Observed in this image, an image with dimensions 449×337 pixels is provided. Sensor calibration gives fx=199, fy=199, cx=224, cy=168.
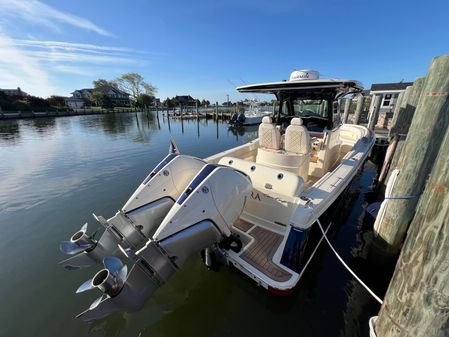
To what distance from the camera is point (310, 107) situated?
5.22m

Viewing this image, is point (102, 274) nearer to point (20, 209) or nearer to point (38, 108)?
point (20, 209)

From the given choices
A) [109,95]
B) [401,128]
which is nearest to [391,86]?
[401,128]

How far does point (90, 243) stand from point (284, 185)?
2577 mm

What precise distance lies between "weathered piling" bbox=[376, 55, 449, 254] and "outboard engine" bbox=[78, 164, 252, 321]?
2226mm

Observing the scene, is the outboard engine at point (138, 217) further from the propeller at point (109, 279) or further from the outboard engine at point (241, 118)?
the outboard engine at point (241, 118)

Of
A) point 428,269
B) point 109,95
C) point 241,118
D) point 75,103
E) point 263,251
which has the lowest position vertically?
point 263,251

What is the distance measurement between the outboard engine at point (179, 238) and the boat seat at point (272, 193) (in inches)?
20.3

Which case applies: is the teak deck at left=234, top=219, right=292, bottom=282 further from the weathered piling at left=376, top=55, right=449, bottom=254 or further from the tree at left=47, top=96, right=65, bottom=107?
the tree at left=47, top=96, right=65, bottom=107

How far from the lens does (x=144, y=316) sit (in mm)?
2613

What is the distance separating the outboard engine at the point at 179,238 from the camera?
5.83ft

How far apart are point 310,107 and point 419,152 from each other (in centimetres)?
297

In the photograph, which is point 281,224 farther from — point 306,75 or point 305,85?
point 306,75

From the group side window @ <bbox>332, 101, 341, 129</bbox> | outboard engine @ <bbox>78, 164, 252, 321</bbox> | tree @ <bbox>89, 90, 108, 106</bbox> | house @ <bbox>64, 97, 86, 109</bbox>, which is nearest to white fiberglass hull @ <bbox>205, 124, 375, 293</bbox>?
outboard engine @ <bbox>78, 164, 252, 321</bbox>

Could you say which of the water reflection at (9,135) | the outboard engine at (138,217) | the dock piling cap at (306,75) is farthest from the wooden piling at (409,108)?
the water reflection at (9,135)
